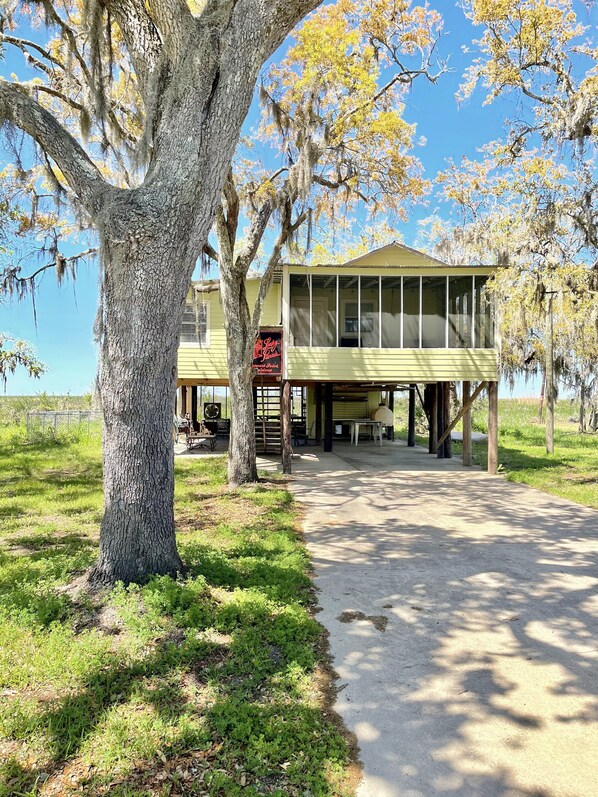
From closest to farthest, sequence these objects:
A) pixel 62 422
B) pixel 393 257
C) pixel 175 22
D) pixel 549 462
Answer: pixel 175 22 → pixel 549 462 → pixel 393 257 → pixel 62 422

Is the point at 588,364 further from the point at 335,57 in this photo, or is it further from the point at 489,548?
the point at 489,548

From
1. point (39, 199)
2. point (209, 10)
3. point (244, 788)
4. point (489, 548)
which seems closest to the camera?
point (244, 788)

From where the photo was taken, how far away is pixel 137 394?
4.24 metres

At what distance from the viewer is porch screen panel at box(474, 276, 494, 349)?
13.2 meters

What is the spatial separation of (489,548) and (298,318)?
27.6 feet

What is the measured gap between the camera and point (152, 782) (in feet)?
7.73

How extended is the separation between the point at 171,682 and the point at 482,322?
39.7 ft

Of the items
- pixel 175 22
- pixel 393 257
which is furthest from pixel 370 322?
→ pixel 175 22

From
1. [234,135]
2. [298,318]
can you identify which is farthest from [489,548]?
[298,318]

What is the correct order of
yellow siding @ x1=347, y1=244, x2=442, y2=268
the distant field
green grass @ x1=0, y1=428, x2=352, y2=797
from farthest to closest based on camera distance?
the distant field
yellow siding @ x1=347, y1=244, x2=442, y2=268
green grass @ x1=0, y1=428, x2=352, y2=797

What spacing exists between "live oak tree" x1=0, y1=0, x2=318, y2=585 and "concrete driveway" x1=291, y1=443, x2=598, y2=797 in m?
1.81

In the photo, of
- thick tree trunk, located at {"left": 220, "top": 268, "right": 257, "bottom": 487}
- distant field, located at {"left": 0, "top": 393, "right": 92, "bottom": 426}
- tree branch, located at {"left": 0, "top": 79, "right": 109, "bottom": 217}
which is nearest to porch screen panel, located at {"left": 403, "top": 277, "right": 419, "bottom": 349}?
thick tree trunk, located at {"left": 220, "top": 268, "right": 257, "bottom": 487}

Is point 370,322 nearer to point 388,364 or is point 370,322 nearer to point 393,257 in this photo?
point 388,364

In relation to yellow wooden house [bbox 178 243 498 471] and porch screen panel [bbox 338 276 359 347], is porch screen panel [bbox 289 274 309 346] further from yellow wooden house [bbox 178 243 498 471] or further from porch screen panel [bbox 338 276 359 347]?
porch screen panel [bbox 338 276 359 347]
